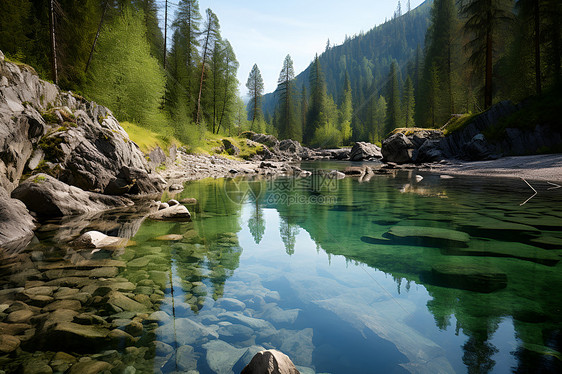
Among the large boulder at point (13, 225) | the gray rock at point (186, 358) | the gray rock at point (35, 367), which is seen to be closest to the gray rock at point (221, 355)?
the gray rock at point (186, 358)

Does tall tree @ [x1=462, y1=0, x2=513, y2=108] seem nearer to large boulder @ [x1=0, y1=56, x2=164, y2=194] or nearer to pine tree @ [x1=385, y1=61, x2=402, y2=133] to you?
large boulder @ [x1=0, y1=56, x2=164, y2=194]

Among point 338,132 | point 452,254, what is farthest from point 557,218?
point 338,132

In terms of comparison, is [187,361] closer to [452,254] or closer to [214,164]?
[452,254]

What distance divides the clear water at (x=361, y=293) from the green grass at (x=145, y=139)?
37.6ft

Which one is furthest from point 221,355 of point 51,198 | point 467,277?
point 51,198

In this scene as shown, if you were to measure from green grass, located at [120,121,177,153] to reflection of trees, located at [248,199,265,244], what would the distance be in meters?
10.5

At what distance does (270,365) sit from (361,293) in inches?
78.5

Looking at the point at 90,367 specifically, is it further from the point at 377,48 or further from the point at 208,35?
the point at 377,48

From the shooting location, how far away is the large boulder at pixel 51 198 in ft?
21.1

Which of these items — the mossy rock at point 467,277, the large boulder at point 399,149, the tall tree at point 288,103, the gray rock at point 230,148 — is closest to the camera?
the mossy rock at point 467,277

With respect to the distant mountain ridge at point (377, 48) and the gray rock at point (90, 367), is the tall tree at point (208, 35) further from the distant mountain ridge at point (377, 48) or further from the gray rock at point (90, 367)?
the distant mountain ridge at point (377, 48)

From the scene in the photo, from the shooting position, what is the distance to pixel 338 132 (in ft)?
226

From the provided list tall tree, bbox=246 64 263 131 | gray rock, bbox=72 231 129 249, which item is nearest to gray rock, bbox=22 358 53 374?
gray rock, bbox=72 231 129 249

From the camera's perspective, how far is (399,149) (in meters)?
29.3
